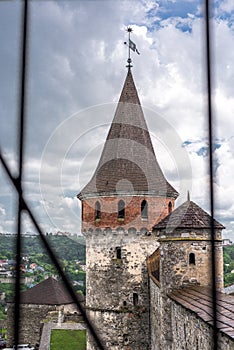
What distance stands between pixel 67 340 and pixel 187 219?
733 centimetres

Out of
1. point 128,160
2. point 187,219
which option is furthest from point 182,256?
point 128,160

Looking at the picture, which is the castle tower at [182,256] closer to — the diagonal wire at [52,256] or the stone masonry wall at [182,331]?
the stone masonry wall at [182,331]

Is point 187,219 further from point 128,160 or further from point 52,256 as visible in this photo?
point 52,256

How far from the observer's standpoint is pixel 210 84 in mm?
1456

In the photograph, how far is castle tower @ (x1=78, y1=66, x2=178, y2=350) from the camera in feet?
45.6

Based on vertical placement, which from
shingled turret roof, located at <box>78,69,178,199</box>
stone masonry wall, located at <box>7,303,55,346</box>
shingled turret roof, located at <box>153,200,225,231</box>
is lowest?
stone masonry wall, located at <box>7,303,55,346</box>

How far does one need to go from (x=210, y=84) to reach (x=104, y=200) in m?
13.2

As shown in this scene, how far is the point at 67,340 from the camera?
16.0 meters

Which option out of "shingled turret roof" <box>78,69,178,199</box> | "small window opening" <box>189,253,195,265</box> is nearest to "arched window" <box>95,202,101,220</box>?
"shingled turret roof" <box>78,69,178,199</box>

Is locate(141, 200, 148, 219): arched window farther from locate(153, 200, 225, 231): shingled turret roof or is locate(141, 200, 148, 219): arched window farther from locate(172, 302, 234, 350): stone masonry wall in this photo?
locate(172, 302, 234, 350): stone masonry wall

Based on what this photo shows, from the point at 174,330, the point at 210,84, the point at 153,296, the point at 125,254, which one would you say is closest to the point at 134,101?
the point at 125,254

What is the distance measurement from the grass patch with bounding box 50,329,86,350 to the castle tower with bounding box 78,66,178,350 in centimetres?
125

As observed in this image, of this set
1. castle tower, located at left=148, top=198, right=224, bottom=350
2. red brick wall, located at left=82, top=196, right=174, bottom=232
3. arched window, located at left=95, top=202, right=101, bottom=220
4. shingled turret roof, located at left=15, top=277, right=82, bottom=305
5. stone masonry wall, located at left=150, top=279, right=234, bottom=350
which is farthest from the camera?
shingled turret roof, located at left=15, top=277, right=82, bottom=305

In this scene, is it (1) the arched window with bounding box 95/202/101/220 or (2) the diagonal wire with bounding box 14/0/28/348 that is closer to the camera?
(2) the diagonal wire with bounding box 14/0/28/348
